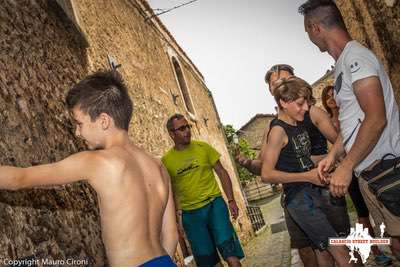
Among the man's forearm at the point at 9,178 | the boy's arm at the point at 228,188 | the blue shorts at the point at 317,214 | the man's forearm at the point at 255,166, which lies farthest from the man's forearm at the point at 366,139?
the boy's arm at the point at 228,188

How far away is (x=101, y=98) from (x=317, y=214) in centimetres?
187

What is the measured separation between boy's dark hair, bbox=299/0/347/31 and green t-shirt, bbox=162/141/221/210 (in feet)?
7.44

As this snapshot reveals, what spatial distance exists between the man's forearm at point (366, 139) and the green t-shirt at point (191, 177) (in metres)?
2.25

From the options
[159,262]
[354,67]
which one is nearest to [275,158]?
[354,67]

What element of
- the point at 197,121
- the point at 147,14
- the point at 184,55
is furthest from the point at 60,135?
the point at 184,55

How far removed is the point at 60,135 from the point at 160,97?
5436 mm

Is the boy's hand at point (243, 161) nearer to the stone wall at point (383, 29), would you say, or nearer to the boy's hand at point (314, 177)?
the boy's hand at point (314, 177)

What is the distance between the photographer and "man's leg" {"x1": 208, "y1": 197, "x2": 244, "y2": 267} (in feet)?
12.5

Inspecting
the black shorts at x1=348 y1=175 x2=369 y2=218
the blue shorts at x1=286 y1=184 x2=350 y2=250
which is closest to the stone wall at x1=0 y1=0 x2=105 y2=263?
the blue shorts at x1=286 y1=184 x2=350 y2=250

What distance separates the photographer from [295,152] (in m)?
2.94

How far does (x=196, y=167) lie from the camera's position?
4.15 metres

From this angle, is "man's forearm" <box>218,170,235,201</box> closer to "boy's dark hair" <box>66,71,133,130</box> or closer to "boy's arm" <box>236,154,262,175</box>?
"boy's arm" <box>236,154,262,175</box>

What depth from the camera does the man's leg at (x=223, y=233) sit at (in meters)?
3.82

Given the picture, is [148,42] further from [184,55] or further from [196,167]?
[196,167]
